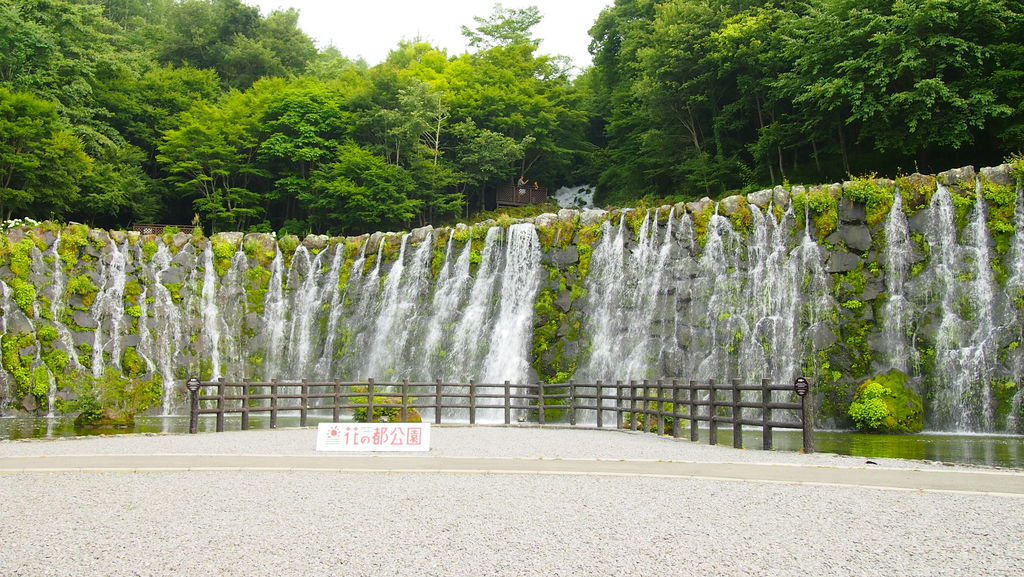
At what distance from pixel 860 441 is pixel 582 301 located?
1041cm

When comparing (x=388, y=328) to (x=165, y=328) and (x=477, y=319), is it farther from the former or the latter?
(x=165, y=328)

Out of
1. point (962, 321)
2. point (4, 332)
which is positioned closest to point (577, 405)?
point (962, 321)

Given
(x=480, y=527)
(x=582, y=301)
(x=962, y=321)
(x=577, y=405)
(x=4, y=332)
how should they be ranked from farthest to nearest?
(x=4, y=332)
(x=582, y=301)
(x=577, y=405)
(x=962, y=321)
(x=480, y=527)

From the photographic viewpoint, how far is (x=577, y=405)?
19.8m

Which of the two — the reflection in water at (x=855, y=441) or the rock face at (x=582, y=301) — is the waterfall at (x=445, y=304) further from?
the reflection in water at (x=855, y=441)

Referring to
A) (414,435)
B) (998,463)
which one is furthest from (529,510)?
(998,463)

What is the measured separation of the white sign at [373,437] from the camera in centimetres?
1218

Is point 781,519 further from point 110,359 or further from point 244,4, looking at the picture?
point 244,4

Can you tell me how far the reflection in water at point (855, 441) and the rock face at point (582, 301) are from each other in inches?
105

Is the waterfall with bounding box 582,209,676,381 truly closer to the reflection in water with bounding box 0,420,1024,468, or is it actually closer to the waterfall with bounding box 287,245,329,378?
the reflection in water with bounding box 0,420,1024,468

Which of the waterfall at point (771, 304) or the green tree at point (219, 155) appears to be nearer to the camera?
the waterfall at point (771, 304)

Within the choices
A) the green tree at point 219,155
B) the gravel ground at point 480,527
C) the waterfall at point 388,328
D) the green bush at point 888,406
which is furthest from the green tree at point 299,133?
the gravel ground at point 480,527

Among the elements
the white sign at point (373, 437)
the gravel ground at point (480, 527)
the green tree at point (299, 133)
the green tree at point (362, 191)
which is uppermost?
the green tree at point (299, 133)

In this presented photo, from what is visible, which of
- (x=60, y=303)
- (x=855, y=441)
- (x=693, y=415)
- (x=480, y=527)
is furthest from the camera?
(x=60, y=303)
